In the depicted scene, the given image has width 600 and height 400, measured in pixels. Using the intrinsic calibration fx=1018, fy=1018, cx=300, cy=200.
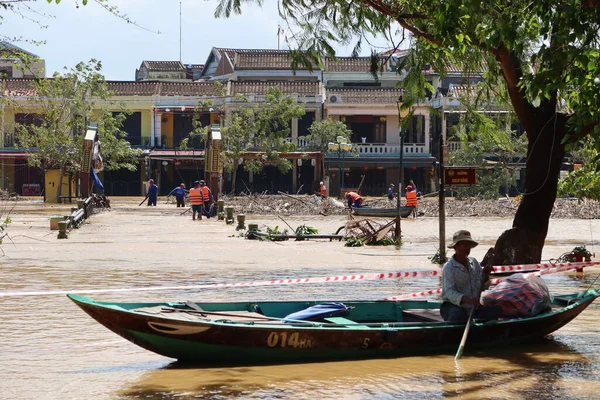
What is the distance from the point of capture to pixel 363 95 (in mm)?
64625

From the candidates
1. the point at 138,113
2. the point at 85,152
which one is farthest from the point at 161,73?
the point at 85,152

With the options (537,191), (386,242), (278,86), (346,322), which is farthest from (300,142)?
(346,322)

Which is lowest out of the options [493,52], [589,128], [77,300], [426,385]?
[426,385]

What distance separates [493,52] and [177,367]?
26.4ft

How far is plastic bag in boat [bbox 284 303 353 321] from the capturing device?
1124 cm

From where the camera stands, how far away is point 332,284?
18.2 meters

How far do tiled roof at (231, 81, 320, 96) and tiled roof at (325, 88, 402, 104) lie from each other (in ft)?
4.03

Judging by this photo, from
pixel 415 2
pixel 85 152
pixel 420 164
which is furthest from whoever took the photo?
pixel 420 164

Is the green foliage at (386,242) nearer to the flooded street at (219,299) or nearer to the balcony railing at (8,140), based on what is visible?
the flooded street at (219,299)

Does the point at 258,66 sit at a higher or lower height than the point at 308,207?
higher

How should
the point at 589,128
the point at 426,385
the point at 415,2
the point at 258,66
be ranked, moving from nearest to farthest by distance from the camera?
the point at 426,385, the point at 589,128, the point at 415,2, the point at 258,66

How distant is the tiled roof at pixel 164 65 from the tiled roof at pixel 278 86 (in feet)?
47.3

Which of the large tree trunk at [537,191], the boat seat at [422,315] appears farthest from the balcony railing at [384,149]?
the boat seat at [422,315]

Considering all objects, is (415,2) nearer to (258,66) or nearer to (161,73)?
(258,66)
